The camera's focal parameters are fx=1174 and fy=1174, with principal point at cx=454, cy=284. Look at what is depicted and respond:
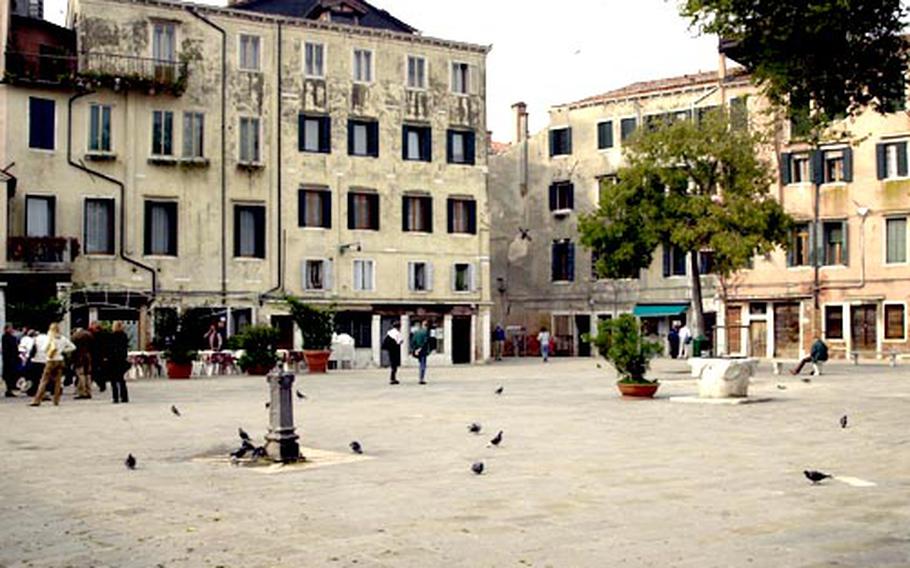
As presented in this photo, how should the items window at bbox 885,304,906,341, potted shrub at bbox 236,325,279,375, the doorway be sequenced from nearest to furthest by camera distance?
potted shrub at bbox 236,325,279,375
window at bbox 885,304,906,341
the doorway

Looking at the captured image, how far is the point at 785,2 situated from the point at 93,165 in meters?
30.4

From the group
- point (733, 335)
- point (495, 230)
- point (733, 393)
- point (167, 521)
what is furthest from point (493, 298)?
point (167, 521)

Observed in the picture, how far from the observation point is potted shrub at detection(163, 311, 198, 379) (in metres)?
33.8

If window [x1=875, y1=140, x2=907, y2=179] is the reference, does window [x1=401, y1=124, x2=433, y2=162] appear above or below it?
above

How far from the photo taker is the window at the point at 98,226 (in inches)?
1553

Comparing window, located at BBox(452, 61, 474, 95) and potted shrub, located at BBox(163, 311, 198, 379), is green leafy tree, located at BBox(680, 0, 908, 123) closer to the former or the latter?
potted shrub, located at BBox(163, 311, 198, 379)

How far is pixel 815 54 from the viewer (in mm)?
14461

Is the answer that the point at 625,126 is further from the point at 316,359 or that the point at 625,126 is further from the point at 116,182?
the point at 116,182

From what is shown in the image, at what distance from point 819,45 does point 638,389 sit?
935 centimetres

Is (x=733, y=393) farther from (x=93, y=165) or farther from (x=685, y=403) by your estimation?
(x=93, y=165)

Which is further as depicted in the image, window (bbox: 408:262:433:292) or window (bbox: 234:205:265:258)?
window (bbox: 408:262:433:292)

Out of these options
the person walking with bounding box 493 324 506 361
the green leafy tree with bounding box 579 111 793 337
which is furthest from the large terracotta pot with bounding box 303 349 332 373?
the person walking with bounding box 493 324 506 361

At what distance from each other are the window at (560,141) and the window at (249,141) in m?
17.7

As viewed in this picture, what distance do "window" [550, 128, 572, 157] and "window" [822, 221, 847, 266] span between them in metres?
13.3
